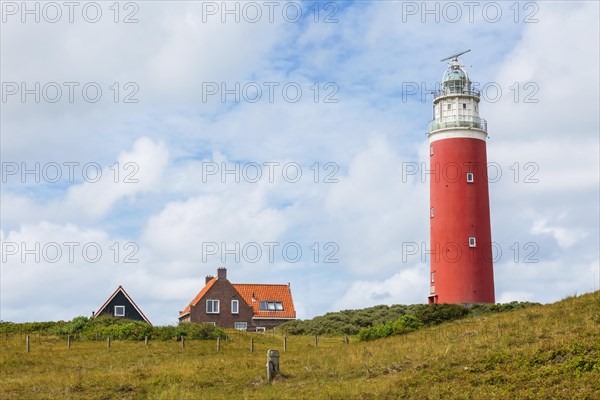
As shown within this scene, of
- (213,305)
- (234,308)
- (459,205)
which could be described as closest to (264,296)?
(234,308)

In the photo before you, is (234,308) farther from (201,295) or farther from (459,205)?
(459,205)

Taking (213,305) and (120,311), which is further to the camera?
(213,305)

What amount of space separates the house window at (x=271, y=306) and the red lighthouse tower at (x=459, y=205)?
1959 cm

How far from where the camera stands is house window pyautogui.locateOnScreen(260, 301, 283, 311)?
70.6m

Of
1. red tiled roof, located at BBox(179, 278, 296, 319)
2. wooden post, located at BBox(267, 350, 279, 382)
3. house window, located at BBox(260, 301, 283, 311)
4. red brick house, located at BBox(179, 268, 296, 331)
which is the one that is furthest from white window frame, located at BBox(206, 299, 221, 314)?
wooden post, located at BBox(267, 350, 279, 382)

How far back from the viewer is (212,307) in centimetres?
6762

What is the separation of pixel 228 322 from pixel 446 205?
23.1 m

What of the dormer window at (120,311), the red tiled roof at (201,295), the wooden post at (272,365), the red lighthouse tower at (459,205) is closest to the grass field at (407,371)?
the wooden post at (272,365)

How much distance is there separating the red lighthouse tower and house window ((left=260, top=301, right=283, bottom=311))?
1959cm

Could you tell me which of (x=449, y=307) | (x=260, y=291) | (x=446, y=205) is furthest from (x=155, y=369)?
(x=260, y=291)

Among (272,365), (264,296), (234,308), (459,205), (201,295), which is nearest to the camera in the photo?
(272,365)

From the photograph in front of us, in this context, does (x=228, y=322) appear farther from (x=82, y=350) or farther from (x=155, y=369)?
(x=155, y=369)

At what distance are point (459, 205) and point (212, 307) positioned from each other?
79.9 feet

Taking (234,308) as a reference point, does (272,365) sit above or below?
below
